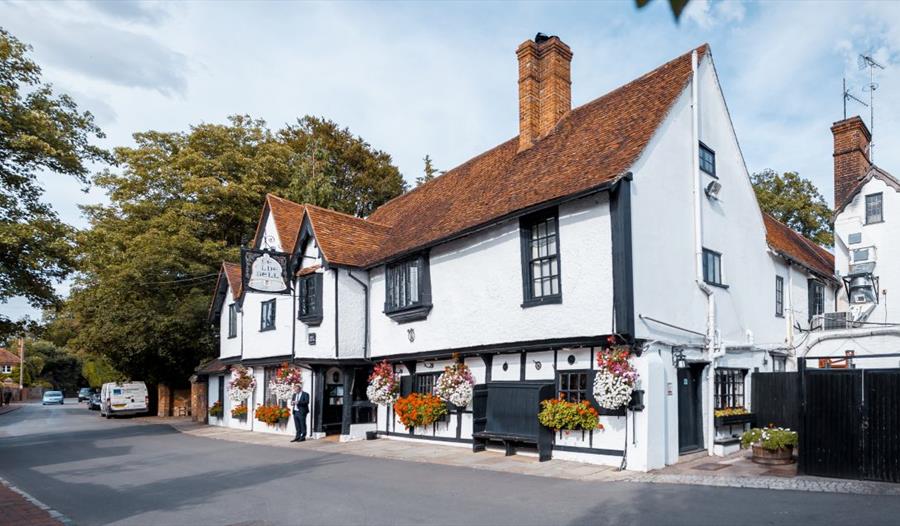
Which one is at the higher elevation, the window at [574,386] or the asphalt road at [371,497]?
the window at [574,386]

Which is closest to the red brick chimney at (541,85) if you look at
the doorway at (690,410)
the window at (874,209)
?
the doorway at (690,410)

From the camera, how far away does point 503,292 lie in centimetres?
1548

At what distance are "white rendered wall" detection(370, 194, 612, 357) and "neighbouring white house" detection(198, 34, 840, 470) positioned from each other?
1.6 inches

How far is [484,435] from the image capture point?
1507 cm

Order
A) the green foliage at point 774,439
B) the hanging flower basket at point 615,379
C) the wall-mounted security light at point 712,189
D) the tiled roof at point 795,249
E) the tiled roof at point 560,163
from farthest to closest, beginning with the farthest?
the tiled roof at point 795,249 → the wall-mounted security light at point 712,189 → the tiled roof at point 560,163 → the hanging flower basket at point 615,379 → the green foliage at point 774,439

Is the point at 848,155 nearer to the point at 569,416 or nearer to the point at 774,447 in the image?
the point at 774,447

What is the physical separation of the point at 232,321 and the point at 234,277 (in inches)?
75.3

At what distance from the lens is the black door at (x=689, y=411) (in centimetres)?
1402

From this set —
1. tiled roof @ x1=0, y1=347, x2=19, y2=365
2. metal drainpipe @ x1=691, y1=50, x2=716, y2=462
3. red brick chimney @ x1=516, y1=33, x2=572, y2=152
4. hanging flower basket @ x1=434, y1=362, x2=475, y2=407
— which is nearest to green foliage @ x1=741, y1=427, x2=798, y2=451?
metal drainpipe @ x1=691, y1=50, x2=716, y2=462

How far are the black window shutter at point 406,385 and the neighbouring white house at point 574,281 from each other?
272 millimetres

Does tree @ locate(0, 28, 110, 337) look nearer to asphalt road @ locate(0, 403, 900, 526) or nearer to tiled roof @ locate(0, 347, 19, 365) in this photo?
asphalt road @ locate(0, 403, 900, 526)

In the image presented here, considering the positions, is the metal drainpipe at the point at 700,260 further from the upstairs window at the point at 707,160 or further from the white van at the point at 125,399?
the white van at the point at 125,399

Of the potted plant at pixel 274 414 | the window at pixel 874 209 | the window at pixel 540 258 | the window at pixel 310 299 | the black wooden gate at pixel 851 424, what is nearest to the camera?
the black wooden gate at pixel 851 424

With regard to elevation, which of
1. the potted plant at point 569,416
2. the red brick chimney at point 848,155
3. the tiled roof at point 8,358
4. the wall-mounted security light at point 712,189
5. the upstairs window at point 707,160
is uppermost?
the red brick chimney at point 848,155
